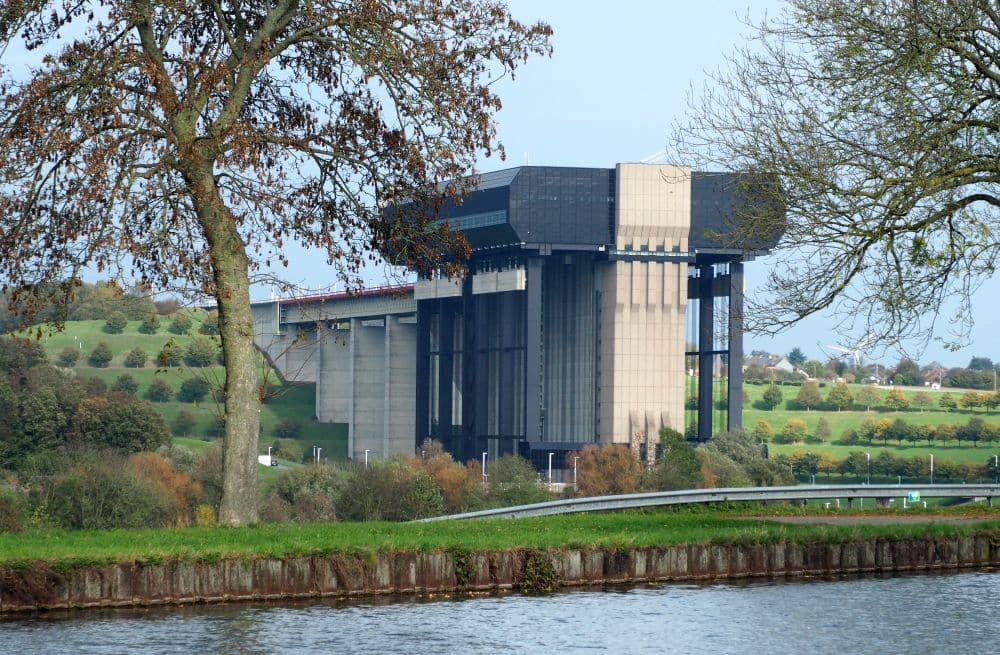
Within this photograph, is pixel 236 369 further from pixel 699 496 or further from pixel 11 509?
pixel 11 509

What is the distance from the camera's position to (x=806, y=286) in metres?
28.2

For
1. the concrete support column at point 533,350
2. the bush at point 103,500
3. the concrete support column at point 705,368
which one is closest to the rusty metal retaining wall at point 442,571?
the bush at point 103,500

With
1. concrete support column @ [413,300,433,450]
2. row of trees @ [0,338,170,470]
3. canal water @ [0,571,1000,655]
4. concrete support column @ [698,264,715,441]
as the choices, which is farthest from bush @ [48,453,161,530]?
concrete support column @ [413,300,433,450]

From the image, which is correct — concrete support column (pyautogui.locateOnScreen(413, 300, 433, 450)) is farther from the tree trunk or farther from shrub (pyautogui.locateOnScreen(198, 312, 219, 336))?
the tree trunk

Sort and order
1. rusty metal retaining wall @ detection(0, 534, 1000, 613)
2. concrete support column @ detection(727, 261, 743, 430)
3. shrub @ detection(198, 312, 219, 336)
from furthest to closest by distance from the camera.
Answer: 1. concrete support column @ detection(727, 261, 743, 430)
2. shrub @ detection(198, 312, 219, 336)
3. rusty metal retaining wall @ detection(0, 534, 1000, 613)

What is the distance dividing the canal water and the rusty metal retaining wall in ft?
1.62

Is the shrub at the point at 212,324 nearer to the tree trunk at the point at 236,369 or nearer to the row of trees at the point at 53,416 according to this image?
the tree trunk at the point at 236,369

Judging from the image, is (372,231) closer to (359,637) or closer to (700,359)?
(359,637)

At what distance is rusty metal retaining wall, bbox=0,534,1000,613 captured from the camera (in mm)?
20922

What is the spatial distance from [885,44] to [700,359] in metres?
151

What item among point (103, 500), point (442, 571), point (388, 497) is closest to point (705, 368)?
point (388, 497)

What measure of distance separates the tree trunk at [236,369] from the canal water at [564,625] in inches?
268

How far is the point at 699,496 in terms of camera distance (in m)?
39.9

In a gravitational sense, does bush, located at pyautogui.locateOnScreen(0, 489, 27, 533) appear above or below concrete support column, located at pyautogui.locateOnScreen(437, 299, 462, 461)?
below
